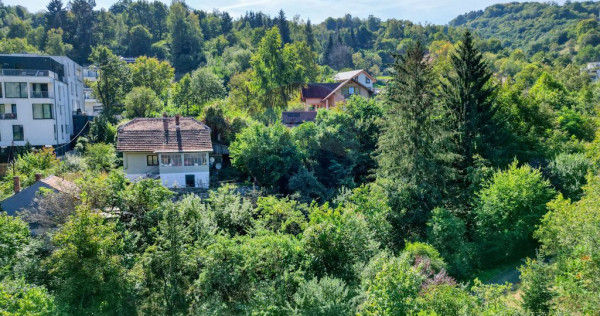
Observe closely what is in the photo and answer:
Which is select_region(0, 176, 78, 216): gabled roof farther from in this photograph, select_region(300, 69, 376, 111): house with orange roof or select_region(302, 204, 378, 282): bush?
select_region(300, 69, 376, 111): house with orange roof

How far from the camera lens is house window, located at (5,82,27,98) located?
39.7 metres

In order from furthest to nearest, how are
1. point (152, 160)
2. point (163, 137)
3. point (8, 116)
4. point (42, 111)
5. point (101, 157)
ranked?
point (42, 111) < point (8, 116) < point (101, 157) < point (152, 160) < point (163, 137)

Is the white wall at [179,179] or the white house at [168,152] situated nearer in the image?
the white wall at [179,179]

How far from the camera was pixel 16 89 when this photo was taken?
3997 centimetres

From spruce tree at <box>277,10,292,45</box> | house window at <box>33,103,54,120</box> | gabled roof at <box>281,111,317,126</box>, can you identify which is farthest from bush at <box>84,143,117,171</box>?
spruce tree at <box>277,10,292,45</box>

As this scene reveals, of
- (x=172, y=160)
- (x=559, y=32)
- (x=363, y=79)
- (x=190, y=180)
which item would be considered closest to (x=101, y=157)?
(x=172, y=160)

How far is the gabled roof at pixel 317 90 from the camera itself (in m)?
58.0

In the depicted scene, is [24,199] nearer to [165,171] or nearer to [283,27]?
[165,171]

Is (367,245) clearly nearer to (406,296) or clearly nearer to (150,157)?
(406,296)

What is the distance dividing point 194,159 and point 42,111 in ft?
56.8

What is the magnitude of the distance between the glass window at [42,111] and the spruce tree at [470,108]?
110 ft

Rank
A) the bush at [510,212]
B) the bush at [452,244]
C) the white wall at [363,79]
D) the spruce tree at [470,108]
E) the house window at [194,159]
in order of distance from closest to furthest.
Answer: the bush at [452,244] → the bush at [510,212] → the spruce tree at [470,108] → the house window at [194,159] → the white wall at [363,79]

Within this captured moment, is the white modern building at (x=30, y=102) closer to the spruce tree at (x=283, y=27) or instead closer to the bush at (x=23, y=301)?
the bush at (x=23, y=301)

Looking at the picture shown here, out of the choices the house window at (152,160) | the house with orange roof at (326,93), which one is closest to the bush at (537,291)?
the house window at (152,160)
